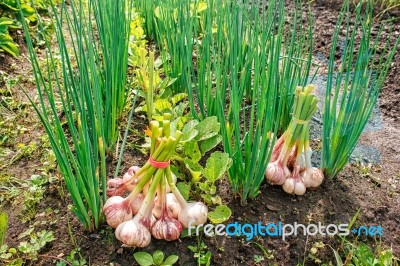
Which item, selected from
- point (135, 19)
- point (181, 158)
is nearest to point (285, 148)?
point (181, 158)

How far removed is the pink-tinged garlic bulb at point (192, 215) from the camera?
1.44 metres

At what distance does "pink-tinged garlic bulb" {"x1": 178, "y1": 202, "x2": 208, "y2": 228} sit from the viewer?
1.44 metres

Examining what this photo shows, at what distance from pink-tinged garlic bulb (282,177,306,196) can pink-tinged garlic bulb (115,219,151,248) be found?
528mm

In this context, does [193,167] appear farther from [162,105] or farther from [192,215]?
[162,105]

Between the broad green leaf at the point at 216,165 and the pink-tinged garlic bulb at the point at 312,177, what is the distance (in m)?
0.33

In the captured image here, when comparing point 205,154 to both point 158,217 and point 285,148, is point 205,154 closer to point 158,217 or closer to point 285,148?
point 285,148

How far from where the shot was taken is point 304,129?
1.62m

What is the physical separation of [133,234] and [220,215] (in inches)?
10.6

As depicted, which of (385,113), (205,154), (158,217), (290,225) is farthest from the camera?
(385,113)

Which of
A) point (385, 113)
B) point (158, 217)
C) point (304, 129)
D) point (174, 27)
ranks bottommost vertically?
point (385, 113)

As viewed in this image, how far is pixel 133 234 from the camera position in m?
1.34

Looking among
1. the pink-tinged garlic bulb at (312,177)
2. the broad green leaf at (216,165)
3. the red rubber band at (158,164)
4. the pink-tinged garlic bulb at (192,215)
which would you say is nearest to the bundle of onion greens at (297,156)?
the pink-tinged garlic bulb at (312,177)

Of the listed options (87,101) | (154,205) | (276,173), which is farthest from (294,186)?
(87,101)

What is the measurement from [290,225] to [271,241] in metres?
0.10
